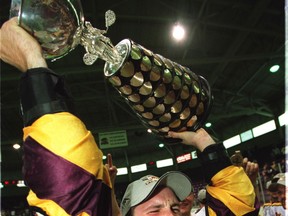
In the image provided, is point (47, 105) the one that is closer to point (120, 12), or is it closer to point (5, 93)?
point (120, 12)

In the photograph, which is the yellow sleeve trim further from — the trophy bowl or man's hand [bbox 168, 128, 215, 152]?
the trophy bowl

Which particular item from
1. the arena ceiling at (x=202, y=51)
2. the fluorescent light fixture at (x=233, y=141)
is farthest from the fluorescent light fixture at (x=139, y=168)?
the arena ceiling at (x=202, y=51)

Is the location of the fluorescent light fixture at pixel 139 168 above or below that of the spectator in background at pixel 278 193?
above

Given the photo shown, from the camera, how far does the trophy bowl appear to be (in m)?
0.81

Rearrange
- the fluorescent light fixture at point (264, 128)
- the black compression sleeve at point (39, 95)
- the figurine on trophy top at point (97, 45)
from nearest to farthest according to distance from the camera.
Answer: the black compression sleeve at point (39, 95) < the figurine on trophy top at point (97, 45) < the fluorescent light fixture at point (264, 128)

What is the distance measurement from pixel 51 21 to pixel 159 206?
114 cm

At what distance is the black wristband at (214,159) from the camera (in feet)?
4.63

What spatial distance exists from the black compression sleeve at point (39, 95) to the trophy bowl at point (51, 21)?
14cm

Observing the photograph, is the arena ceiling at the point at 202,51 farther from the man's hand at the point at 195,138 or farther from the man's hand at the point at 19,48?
the man's hand at the point at 19,48

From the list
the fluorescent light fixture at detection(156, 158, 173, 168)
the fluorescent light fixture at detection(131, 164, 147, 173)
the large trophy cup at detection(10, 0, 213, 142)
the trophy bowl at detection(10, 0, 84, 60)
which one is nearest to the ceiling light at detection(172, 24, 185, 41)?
the large trophy cup at detection(10, 0, 213, 142)

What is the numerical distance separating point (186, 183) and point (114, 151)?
19.9 m

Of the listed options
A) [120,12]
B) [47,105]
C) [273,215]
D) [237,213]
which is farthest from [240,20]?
[47,105]

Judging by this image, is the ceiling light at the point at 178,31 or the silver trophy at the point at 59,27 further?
the ceiling light at the point at 178,31

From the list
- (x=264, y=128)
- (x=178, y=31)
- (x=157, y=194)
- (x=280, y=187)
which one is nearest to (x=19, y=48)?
(x=157, y=194)
